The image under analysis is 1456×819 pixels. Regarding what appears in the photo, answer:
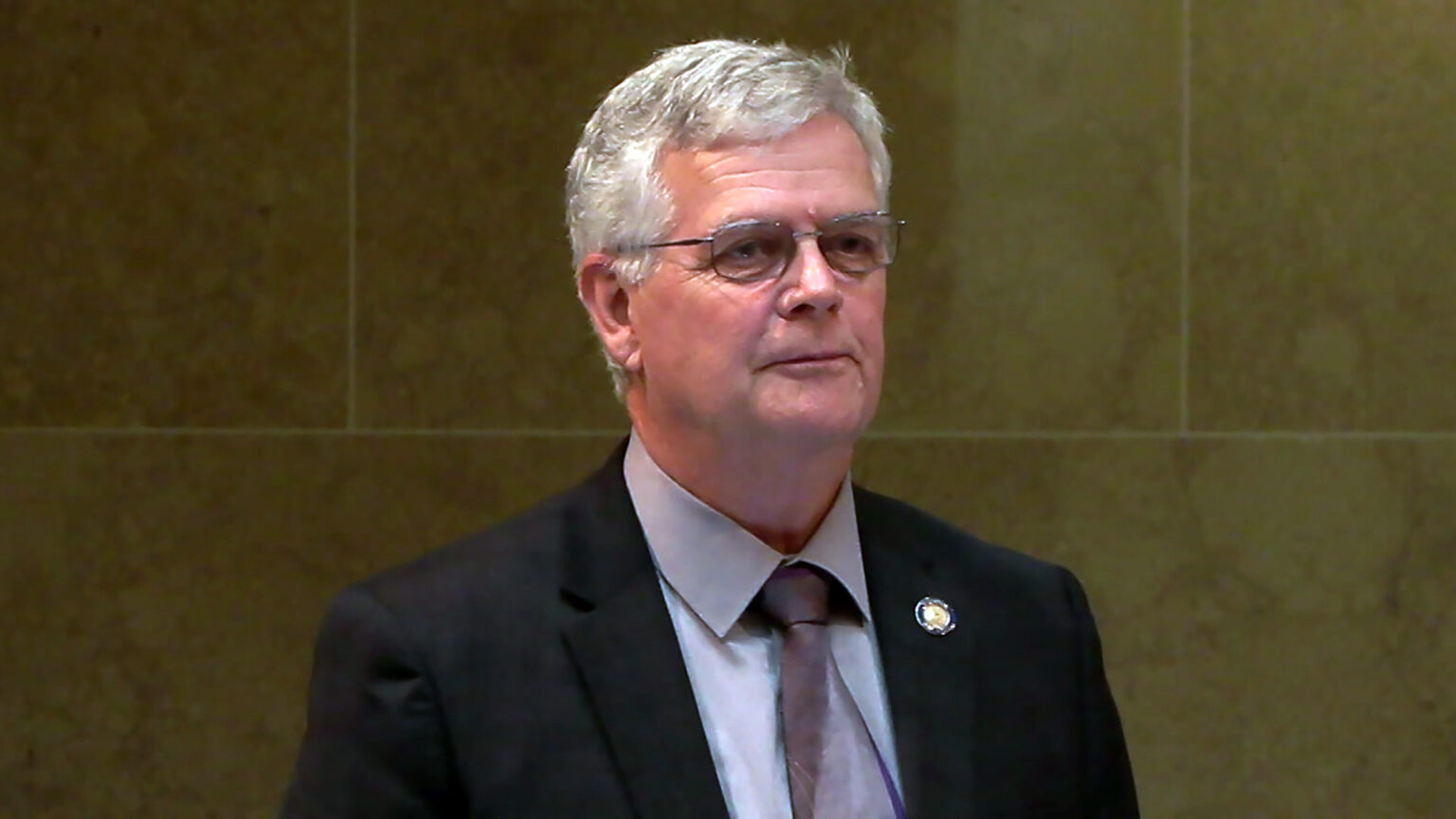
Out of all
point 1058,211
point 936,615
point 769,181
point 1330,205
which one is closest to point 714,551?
point 936,615

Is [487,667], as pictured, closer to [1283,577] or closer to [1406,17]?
[1283,577]

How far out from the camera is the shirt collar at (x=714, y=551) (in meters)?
1.73

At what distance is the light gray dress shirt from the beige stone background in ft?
4.53

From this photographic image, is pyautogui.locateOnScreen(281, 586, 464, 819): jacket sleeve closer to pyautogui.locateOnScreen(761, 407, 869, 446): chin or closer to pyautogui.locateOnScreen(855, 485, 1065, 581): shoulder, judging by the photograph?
pyautogui.locateOnScreen(761, 407, 869, 446): chin

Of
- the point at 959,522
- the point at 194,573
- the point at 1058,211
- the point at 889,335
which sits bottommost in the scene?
the point at 194,573

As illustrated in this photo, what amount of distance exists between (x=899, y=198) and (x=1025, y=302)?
29cm

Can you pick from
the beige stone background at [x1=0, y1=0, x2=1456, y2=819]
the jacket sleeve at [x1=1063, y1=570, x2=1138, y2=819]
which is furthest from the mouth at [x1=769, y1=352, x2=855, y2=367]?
the beige stone background at [x1=0, y1=0, x2=1456, y2=819]

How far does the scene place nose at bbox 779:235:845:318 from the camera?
1.68 meters

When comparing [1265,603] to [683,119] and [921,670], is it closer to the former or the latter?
[921,670]

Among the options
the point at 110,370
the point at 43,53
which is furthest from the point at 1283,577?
the point at 43,53

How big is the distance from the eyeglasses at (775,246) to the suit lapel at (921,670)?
32 cm

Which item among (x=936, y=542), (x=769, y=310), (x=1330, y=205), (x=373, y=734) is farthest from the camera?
(x=1330, y=205)

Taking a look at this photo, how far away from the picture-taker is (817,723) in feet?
5.49

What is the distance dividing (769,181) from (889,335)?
4.83 feet
